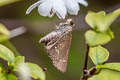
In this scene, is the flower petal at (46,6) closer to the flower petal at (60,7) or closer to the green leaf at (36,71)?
the flower petal at (60,7)

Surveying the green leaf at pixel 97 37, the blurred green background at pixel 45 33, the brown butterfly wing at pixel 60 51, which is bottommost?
the blurred green background at pixel 45 33

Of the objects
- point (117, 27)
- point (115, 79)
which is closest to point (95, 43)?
point (115, 79)

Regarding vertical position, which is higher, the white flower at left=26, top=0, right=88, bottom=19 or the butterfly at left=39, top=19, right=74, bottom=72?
the white flower at left=26, top=0, right=88, bottom=19

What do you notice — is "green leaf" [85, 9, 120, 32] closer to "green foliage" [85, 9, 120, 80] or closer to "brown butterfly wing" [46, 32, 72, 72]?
"green foliage" [85, 9, 120, 80]

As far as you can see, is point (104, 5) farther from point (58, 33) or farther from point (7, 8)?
point (58, 33)

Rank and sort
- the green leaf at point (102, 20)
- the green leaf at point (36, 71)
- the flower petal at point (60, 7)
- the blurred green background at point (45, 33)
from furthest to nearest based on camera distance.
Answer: the blurred green background at point (45, 33) < the flower petal at point (60, 7) < the green leaf at point (36, 71) < the green leaf at point (102, 20)

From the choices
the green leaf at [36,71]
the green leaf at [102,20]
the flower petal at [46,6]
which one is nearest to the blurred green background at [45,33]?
the flower petal at [46,6]

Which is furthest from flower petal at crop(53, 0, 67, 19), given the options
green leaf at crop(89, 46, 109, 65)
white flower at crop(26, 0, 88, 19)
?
green leaf at crop(89, 46, 109, 65)

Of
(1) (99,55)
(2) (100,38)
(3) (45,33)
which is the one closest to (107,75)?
(1) (99,55)
